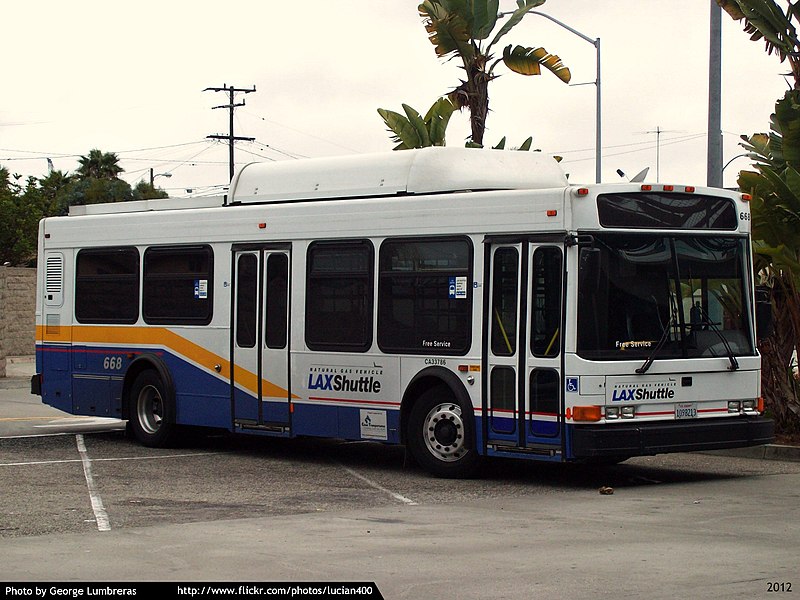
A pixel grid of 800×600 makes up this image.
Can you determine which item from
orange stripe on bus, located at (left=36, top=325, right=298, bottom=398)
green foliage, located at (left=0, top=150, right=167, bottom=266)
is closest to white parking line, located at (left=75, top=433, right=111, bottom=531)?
orange stripe on bus, located at (left=36, top=325, right=298, bottom=398)

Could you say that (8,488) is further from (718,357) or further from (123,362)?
(718,357)

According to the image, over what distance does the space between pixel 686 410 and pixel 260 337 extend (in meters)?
5.03

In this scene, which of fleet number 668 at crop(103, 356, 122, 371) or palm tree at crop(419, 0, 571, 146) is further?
palm tree at crop(419, 0, 571, 146)

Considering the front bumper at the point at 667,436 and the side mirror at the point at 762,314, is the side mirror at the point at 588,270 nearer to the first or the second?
the front bumper at the point at 667,436

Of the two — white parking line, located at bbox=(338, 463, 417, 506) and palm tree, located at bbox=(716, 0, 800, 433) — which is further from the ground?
palm tree, located at bbox=(716, 0, 800, 433)

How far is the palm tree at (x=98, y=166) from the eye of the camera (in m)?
91.6

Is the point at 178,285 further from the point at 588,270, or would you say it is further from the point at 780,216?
the point at 780,216

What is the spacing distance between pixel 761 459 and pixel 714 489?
9.83 ft

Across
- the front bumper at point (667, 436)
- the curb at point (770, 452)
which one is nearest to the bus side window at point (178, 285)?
the front bumper at point (667, 436)

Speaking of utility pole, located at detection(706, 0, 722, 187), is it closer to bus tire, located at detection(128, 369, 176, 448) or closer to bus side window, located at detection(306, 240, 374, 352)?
bus side window, located at detection(306, 240, 374, 352)

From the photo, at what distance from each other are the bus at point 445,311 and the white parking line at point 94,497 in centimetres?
116

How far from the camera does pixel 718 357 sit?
48.1 ft

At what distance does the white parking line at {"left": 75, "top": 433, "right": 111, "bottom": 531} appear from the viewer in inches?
454

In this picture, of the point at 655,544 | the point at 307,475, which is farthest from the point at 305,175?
the point at 655,544
